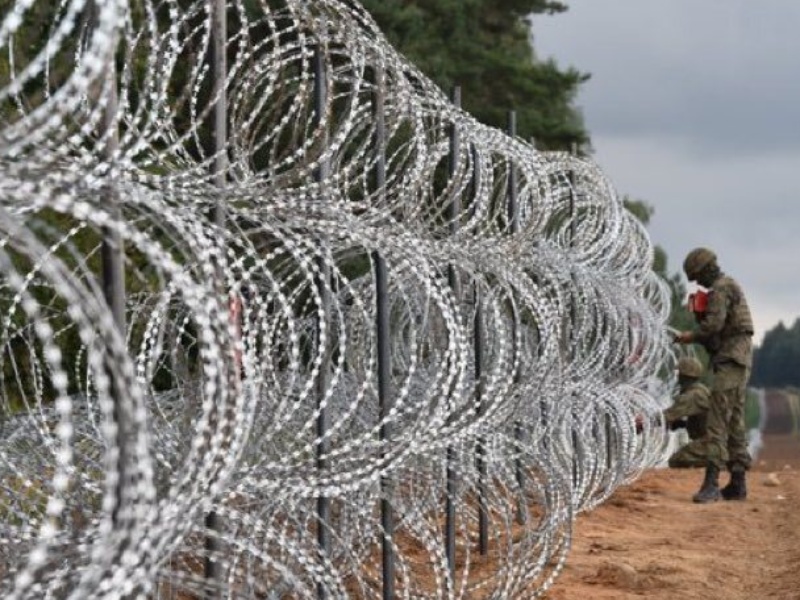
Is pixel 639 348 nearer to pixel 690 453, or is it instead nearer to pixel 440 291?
pixel 690 453

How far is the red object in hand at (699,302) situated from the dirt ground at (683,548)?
1.68 meters

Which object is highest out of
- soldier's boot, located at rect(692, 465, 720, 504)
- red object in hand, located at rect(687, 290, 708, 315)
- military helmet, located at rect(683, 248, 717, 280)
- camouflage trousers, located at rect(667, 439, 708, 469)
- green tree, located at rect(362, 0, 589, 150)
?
green tree, located at rect(362, 0, 589, 150)

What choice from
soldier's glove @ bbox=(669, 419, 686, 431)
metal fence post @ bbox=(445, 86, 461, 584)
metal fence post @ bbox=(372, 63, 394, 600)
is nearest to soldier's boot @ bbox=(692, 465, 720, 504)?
soldier's glove @ bbox=(669, 419, 686, 431)

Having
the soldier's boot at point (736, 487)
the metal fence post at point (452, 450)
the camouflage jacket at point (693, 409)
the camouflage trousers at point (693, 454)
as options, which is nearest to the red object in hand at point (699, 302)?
the camouflage trousers at point (693, 454)

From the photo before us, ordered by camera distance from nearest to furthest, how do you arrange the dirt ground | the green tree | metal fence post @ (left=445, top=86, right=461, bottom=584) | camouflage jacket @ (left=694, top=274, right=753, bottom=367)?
metal fence post @ (left=445, top=86, right=461, bottom=584) → the dirt ground → camouflage jacket @ (left=694, top=274, right=753, bottom=367) → the green tree

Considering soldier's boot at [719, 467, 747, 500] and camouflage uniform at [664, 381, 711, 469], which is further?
camouflage uniform at [664, 381, 711, 469]

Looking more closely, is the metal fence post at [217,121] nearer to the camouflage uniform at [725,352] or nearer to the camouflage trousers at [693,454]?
the camouflage uniform at [725,352]

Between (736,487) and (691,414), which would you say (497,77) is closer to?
(691,414)

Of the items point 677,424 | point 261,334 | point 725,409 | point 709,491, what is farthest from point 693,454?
point 261,334

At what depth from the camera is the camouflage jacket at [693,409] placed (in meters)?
17.8

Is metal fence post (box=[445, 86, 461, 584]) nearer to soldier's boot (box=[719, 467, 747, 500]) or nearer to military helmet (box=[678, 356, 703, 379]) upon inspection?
soldier's boot (box=[719, 467, 747, 500])

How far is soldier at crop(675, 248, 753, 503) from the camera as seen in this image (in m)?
15.0

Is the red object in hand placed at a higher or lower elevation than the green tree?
lower

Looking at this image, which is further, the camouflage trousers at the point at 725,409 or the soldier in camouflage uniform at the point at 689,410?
the soldier in camouflage uniform at the point at 689,410
